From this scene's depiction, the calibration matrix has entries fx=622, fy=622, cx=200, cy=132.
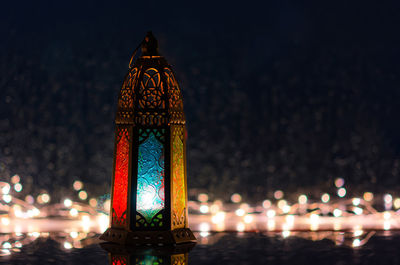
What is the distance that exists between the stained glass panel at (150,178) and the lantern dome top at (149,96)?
0.26ft

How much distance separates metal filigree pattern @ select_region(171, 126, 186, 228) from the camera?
7.89 feet

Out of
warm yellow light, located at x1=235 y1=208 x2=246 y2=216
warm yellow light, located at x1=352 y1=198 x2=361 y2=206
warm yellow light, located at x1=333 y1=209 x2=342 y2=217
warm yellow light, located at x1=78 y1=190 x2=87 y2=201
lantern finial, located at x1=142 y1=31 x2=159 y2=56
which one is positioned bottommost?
warm yellow light, located at x1=333 y1=209 x2=342 y2=217

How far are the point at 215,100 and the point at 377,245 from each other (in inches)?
66.3

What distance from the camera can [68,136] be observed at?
3775 millimetres

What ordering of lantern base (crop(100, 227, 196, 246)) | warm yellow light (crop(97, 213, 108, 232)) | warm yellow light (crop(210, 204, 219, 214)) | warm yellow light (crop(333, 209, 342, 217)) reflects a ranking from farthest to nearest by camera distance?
warm yellow light (crop(210, 204, 219, 214)) → warm yellow light (crop(333, 209, 342, 217)) → warm yellow light (crop(97, 213, 108, 232)) → lantern base (crop(100, 227, 196, 246))

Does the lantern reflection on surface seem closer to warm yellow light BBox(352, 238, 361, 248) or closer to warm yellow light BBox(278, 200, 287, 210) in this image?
warm yellow light BBox(352, 238, 361, 248)

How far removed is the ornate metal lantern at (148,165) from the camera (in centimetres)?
237

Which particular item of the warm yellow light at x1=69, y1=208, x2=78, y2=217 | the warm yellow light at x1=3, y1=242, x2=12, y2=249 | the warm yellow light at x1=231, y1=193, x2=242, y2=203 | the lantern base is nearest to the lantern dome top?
the lantern base

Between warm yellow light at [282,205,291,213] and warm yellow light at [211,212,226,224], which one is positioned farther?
warm yellow light at [282,205,291,213]

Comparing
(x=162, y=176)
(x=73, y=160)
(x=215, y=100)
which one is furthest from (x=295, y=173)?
(x=162, y=176)

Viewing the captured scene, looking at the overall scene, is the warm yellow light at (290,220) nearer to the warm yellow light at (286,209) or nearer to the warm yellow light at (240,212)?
the warm yellow light at (286,209)

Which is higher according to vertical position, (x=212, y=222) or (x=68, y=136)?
(x=68, y=136)

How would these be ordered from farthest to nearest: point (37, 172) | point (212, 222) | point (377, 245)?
1. point (37, 172)
2. point (212, 222)
3. point (377, 245)

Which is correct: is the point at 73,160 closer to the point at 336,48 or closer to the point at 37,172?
the point at 37,172
